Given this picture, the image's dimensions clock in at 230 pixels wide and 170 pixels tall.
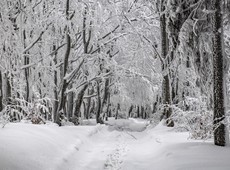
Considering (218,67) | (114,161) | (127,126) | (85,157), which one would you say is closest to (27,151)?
(114,161)

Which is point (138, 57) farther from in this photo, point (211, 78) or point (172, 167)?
point (172, 167)

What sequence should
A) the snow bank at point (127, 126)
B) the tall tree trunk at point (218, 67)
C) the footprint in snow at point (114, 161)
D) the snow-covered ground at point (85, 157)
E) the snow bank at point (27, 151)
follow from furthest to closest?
the snow bank at point (127, 126) < the footprint in snow at point (114, 161) < the tall tree trunk at point (218, 67) < the snow-covered ground at point (85, 157) < the snow bank at point (27, 151)

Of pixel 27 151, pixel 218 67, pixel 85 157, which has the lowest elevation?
pixel 85 157

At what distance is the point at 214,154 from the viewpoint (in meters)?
7.20

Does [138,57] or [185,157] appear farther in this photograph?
[138,57]

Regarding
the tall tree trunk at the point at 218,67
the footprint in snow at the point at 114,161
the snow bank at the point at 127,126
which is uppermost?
the tall tree trunk at the point at 218,67

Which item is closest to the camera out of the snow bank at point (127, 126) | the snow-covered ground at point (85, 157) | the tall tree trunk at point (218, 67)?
the snow-covered ground at point (85, 157)

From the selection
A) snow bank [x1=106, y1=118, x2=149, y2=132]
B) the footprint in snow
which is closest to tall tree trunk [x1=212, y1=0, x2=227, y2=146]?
the footprint in snow

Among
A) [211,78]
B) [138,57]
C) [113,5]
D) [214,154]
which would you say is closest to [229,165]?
[214,154]

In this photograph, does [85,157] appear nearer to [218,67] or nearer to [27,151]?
[27,151]

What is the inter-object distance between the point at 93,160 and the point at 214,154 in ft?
12.0

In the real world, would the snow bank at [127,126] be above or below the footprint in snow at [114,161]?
below

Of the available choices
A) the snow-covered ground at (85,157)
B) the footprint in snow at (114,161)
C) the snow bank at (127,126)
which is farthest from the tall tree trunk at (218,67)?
the snow bank at (127,126)

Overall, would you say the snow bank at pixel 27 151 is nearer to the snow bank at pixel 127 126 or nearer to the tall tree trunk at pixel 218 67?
the tall tree trunk at pixel 218 67
